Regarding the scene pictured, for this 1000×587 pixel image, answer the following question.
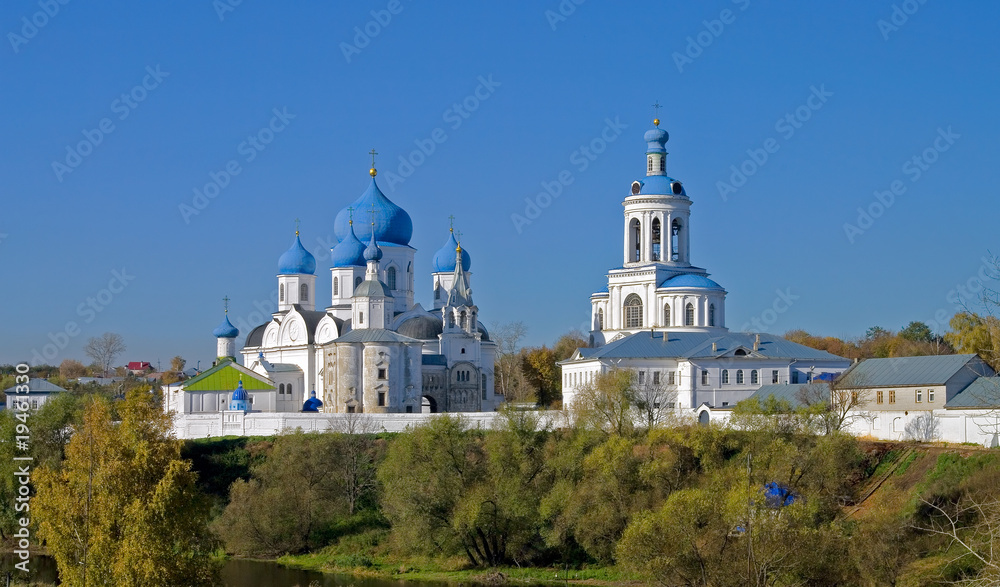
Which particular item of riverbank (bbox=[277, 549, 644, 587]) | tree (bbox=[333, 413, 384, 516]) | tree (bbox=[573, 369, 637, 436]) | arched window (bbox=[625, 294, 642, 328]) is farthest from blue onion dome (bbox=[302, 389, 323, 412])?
tree (bbox=[573, 369, 637, 436])

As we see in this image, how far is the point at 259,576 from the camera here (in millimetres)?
31938

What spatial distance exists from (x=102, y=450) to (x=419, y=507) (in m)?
12.3

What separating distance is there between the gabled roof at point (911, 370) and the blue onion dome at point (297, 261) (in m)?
26.6

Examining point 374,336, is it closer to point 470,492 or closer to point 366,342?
point 366,342

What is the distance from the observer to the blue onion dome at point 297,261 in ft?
182

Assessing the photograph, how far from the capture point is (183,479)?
A: 69.4 ft

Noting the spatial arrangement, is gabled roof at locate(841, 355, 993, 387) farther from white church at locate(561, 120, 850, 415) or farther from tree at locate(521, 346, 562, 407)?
tree at locate(521, 346, 562, 407)

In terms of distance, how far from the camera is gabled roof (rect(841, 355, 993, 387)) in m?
33.1

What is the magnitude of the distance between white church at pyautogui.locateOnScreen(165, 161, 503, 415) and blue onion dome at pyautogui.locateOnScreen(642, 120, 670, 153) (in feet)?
30.2

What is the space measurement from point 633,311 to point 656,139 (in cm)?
728

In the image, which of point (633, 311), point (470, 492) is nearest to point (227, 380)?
point (633, 311)

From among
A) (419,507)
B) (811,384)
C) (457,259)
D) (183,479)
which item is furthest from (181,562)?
(457,259)

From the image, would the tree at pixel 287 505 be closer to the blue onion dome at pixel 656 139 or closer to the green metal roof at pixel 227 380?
the green metal roof at pixel 227 380

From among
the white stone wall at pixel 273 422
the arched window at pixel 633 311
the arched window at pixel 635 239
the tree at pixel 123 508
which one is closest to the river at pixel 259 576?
the white stone wall at pixel 273 422
